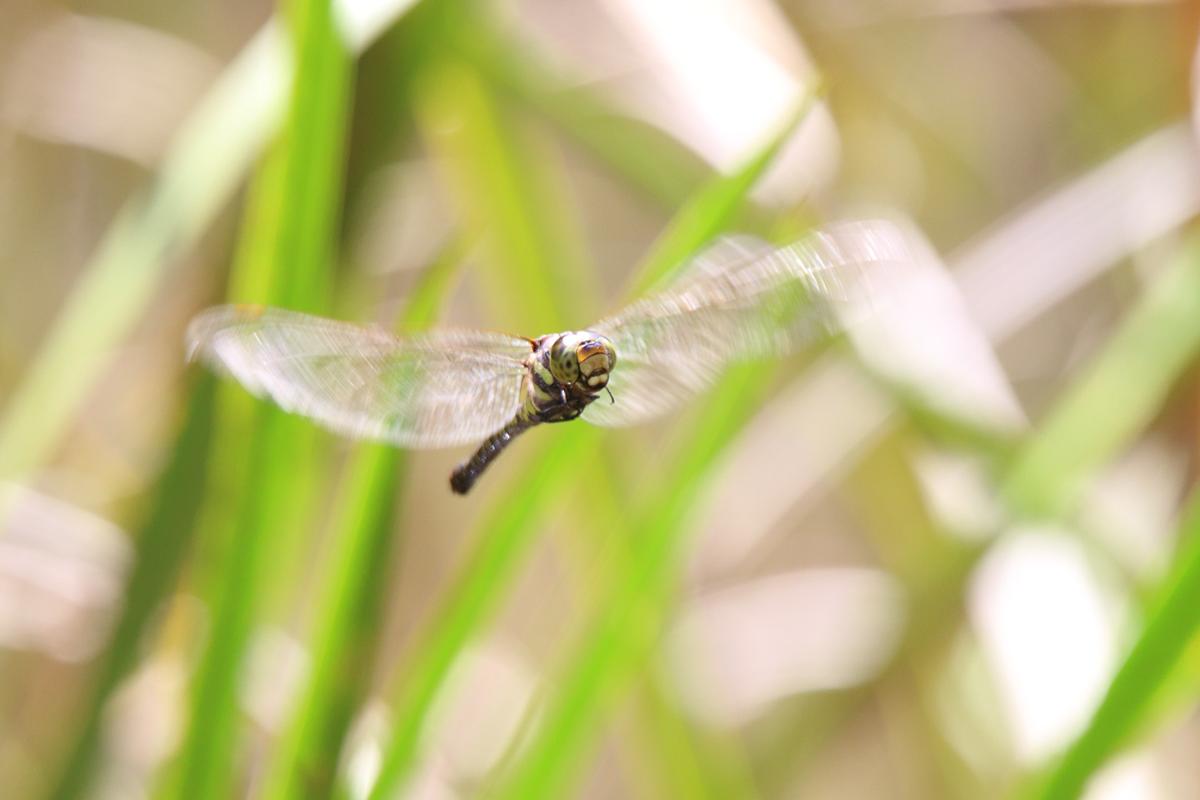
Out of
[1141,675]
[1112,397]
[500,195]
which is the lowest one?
[1141,675]

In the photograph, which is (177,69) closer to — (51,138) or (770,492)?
(51,138)

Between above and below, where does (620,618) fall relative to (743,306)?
below

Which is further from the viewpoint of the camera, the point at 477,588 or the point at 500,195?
the point at 500,195

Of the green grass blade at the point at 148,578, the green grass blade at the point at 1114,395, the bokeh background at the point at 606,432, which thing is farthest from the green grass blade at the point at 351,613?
the green grass blade at the point at 1114,395

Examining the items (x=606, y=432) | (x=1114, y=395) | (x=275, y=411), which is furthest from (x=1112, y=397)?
(x=275, y=411)

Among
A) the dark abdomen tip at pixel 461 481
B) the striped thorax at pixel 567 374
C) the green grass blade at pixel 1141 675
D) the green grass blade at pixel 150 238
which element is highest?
the green grass blade at pixel 150 238

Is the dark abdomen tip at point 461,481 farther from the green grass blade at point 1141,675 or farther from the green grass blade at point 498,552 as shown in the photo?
the green grass blade at point 1141,675

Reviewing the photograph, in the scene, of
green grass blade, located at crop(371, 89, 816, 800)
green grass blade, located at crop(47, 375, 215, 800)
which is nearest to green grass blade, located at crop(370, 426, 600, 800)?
green grass blade, located at crop(371, 89, 816, 800)

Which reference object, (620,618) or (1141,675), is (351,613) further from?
(1141,675)

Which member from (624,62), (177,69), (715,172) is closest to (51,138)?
(177,69)

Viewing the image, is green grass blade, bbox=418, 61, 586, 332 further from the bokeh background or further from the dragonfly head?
the dragonfly head
